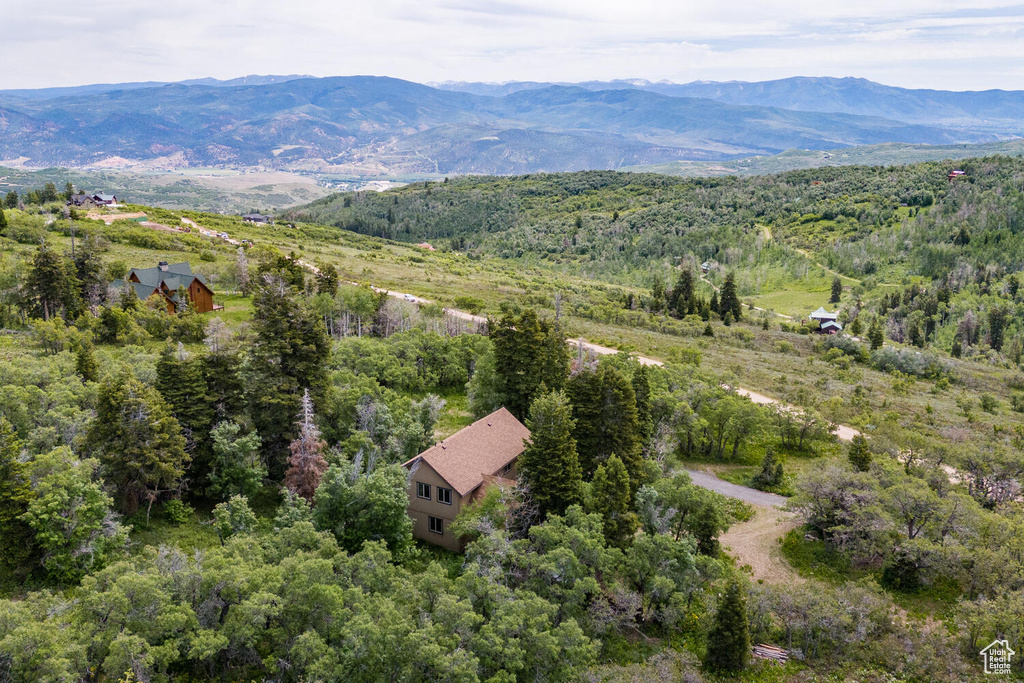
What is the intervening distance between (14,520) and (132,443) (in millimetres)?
5639

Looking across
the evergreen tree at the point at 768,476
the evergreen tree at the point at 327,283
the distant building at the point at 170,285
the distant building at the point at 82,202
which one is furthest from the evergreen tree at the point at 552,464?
the distant building at the point at 82,202

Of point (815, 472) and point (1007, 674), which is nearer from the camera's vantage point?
point (1007, 674)

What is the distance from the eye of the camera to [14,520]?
27.3 metres

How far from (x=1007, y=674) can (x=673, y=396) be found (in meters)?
25.9

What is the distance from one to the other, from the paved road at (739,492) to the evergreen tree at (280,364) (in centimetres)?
2510

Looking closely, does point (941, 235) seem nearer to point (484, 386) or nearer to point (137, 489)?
point (484, 386)

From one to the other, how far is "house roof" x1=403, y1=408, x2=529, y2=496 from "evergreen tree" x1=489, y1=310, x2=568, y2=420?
3.49m

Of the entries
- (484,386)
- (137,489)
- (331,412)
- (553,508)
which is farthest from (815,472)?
(137,489)

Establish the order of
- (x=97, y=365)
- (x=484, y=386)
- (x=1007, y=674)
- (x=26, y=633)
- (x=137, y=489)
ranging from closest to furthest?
(x=26, y=633) < (x=1007, y=674) < (x=137, y=489) < (x=97, y=365) < (x=484, y=386)

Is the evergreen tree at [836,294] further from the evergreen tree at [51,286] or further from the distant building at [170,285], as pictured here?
the evergreen tree at [51,286]

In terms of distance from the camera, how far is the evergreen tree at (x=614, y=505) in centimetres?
3372

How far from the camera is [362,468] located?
3612 cm

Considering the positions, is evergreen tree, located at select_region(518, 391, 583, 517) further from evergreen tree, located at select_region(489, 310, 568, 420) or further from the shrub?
the shrub

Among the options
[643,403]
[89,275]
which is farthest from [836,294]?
[89,275]
